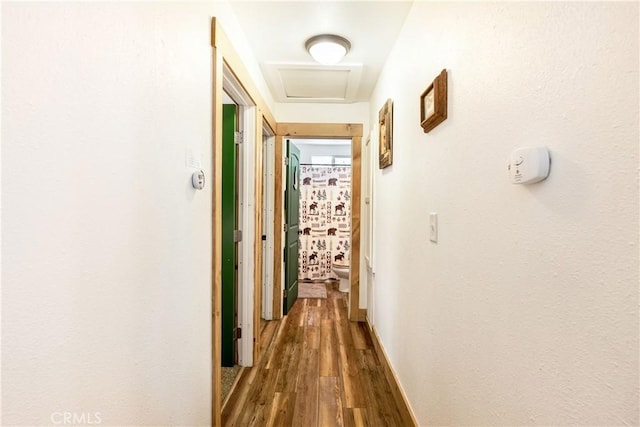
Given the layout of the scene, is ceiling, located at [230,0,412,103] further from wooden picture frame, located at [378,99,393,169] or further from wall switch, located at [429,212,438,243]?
wall switch, located at [429,212,438,243]

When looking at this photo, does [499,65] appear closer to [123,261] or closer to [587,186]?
[587,186]

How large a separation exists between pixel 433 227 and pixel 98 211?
3.89 feet

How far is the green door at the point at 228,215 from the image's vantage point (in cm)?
224

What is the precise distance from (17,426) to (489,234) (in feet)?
3.74

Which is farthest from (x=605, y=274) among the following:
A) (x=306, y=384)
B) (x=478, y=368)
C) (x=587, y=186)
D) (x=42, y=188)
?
(x=306, y=384)

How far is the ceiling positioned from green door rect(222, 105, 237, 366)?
1.73 feet

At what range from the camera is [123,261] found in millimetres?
854

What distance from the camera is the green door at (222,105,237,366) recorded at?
2.24 metres

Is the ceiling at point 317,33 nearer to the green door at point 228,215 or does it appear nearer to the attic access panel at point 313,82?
the attic access panel at point 313,82

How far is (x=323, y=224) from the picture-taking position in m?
5.02

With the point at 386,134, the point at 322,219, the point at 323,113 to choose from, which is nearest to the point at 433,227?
the point at 386,134

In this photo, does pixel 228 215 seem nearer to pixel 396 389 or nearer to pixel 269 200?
pixel 269 200

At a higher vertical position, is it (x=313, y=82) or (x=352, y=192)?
(x=313, y=82)

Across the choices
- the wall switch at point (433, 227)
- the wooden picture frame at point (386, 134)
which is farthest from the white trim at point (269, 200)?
the wall switch at point (433, 227)
